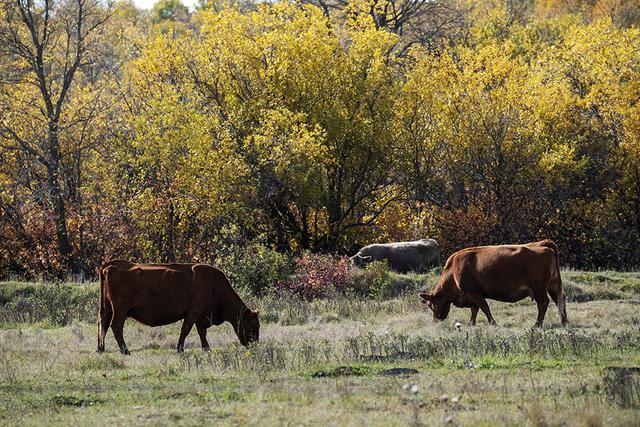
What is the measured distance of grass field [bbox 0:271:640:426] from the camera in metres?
11.9

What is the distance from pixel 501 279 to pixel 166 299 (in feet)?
22.6

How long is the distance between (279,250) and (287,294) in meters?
8.23

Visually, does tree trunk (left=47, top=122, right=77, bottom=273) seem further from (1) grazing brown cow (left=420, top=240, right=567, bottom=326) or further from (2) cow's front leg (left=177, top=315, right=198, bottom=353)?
(2) cow's front leg (left=177, top=315, right=198, bottom=353)

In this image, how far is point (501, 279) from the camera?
70.9 ft

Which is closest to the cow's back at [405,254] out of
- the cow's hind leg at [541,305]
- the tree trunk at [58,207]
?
the tree trunk at [58,207]

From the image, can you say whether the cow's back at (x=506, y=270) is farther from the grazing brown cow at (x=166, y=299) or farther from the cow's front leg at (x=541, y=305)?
the grazing brown cow at (x=166, y=299)

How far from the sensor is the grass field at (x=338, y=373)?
11.9m

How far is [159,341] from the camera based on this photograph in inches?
795

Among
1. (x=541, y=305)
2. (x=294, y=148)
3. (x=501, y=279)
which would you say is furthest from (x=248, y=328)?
(x=294, y=148)

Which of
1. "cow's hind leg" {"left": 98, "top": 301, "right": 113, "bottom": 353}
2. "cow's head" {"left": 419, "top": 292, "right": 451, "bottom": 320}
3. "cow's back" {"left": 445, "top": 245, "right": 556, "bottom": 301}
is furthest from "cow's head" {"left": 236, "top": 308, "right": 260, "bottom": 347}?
"cow's back" {"left": 445, "top": 245, "right": 556, "bottom": 301}

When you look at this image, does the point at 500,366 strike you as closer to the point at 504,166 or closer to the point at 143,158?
the point at 143,158

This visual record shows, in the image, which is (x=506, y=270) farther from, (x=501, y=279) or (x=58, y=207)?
(x=58, y=207)

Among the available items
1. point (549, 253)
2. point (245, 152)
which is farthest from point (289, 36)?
point (549, 253)

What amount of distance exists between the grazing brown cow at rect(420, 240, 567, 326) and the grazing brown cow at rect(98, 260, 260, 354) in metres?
4.93
